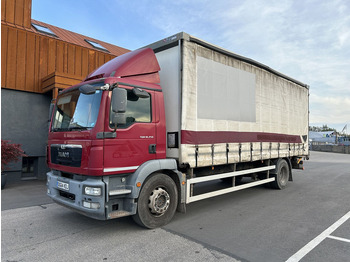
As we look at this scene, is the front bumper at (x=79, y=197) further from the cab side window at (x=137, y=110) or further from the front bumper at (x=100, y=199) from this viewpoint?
the cab side window at (x=137, y=110)

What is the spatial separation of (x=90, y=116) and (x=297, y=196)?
630 centimetres

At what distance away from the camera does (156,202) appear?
440cm

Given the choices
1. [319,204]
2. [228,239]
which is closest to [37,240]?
[228,239]

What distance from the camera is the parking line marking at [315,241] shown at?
341 centimetres

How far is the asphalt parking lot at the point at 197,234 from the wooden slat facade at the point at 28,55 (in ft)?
16.3

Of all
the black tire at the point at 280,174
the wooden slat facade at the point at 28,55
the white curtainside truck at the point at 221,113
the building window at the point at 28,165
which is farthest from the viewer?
the building window at the point at 28,165

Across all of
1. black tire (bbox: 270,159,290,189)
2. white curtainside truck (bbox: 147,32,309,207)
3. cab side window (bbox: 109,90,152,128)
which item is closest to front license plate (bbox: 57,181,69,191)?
cab side window (bbox: 109,90,152,128)

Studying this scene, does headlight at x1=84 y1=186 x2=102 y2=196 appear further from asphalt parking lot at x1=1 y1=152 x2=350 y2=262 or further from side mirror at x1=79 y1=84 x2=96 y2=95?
side mirror at x1=79 y1=84 x2=96 y2=95

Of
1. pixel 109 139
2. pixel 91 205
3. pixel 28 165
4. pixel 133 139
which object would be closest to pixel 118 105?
pixel 109 139

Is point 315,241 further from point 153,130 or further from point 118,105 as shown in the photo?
point 118,105

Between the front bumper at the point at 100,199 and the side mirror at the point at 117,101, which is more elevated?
the side mirror at the point at 117,101

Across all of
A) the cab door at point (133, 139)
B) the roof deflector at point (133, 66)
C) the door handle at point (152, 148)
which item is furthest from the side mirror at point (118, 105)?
the door handle at point (152, 148)

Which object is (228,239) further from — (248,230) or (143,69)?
(143,69)

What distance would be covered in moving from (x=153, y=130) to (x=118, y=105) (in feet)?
3.18
